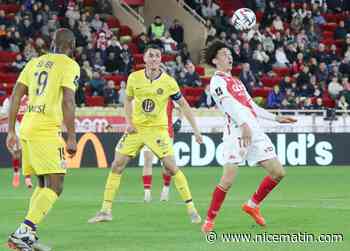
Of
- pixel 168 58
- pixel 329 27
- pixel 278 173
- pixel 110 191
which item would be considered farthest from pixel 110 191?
pixel 329 27

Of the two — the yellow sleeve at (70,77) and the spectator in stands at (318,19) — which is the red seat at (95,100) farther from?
the yellow sleeve at (70,77)

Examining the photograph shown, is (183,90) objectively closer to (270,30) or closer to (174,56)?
(174,56)

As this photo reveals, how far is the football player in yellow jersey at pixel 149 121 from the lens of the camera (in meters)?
14.3

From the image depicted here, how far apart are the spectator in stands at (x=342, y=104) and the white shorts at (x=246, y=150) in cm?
1878

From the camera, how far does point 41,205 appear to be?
10.8 m

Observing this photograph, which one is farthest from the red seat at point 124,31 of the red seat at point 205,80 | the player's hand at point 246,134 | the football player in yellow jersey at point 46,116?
the football player in yellow jersey at point 46,116

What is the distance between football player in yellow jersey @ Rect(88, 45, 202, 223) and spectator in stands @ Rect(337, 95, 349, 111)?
17.3 m

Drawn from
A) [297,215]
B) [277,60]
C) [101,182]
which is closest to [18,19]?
[277,60]

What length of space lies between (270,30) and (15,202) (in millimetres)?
21306

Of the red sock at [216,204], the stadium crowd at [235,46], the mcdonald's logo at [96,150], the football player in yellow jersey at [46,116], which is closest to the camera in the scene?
the football player in yellow jersey at [46,116]

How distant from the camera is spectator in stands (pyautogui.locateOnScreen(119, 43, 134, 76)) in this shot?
108 feet

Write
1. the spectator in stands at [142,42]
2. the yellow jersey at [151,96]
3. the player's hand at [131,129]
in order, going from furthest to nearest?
the spectator in stands at [142,42]
the yellow jersey at [151,96]
the player's hand at [131,129]

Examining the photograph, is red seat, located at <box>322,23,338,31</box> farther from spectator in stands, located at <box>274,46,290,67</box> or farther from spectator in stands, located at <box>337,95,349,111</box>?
spectator in stands, located at <box>337,95,349,111</box>

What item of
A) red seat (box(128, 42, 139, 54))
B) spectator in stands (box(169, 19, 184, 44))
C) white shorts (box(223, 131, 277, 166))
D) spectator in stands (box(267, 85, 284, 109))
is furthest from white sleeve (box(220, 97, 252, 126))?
spectator in stands (box(169, 19, 184, 44))
